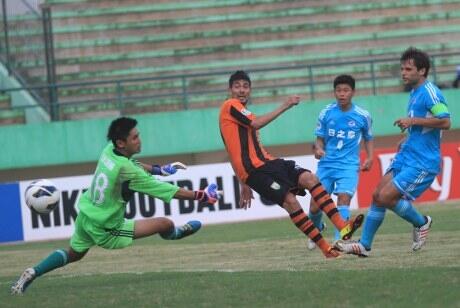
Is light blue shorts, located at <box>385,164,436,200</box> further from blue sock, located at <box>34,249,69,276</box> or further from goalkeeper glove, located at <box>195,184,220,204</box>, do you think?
blue sock, located at <box>34,249,69,276</box>

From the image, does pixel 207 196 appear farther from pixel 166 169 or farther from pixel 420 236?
pixel 420 236

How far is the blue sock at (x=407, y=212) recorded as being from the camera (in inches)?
469

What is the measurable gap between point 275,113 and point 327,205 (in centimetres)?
126

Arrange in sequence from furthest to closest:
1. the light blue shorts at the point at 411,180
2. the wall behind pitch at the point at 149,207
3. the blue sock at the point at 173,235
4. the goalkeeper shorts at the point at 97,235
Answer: the wall behind pitch at the point at 149,207
the light blue shorts at the point at 411,180
the blue sock at the point at 173,235
the goalkeeper shorts at the point at 97,235

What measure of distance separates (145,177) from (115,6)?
64.4ft

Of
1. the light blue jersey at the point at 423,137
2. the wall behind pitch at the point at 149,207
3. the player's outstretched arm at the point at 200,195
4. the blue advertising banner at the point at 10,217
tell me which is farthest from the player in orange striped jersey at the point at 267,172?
the blue advertising banner at the point at 10,217

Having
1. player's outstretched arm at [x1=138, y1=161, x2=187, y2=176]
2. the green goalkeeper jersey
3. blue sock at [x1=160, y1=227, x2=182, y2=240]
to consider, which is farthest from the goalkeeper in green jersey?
player's outstretched arm at [x1=138, y1=161, x2=187, y2=176]

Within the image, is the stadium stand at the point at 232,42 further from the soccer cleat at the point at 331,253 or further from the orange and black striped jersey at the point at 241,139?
the soccer cleat at the point at 331,253

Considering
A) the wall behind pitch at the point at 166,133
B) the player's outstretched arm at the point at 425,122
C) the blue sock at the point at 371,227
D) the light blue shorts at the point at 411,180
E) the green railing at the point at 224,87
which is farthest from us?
the green railing at the point at 224,87

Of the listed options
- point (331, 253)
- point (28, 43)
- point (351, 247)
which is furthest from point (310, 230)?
point (28, 43)

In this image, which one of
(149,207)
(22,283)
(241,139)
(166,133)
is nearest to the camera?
(22,283)

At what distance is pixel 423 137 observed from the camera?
11.5 m

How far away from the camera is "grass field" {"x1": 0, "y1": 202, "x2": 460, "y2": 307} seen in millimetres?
8852

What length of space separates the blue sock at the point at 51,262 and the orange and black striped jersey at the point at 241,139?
2230 mm
